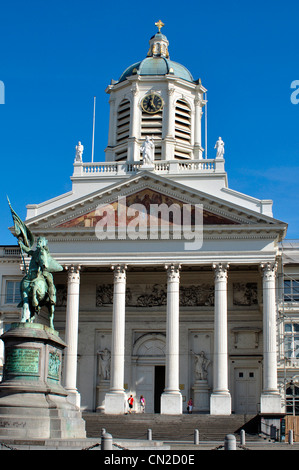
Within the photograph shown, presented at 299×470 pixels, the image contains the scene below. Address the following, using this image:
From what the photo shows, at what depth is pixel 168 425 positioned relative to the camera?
38.4m

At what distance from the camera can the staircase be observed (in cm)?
3684

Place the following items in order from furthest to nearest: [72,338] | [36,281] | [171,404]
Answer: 1. [72,338]
2. [171,404]
3. [36,281]

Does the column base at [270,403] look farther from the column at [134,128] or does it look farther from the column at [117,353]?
the column at [134,128]

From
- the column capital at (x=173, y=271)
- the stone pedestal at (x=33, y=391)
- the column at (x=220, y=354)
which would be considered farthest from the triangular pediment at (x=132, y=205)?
the stone pedestal at (x=33, y=391)

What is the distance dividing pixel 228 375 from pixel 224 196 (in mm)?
11222

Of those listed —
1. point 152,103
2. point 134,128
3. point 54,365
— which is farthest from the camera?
point 152,103

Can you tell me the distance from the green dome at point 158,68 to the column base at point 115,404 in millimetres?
27156

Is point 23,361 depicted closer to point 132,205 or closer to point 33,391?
point 33,391

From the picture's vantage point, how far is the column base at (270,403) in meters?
39.8

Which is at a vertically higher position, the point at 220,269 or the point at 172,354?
the point at 220,269

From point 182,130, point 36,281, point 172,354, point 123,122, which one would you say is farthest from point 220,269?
point 36,281

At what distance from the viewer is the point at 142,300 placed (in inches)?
1893

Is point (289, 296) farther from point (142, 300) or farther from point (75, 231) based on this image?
point (75, 231)

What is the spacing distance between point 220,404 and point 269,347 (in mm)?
4168
